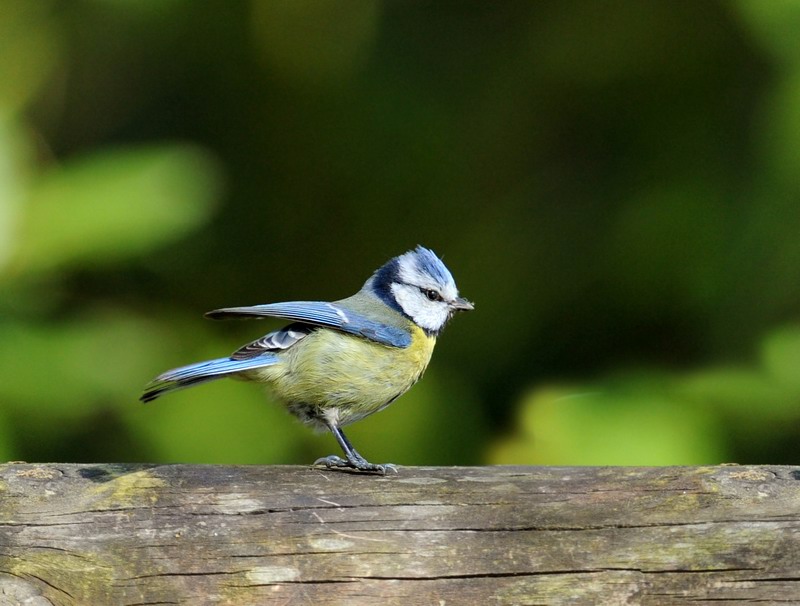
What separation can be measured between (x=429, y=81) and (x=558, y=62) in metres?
0.50

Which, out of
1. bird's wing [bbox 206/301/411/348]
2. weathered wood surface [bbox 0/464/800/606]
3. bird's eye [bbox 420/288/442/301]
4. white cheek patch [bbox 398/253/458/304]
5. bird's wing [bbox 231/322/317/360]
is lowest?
weathered wood surface [bbox 0/464/800/606]

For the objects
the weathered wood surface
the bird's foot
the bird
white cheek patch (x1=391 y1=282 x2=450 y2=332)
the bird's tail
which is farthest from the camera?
white cheek patch (x1=391 y1=282 x2=450 y2=332)

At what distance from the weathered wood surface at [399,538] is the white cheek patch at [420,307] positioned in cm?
111

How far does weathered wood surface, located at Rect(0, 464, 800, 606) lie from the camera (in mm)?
1791

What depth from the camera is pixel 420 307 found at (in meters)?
3.13

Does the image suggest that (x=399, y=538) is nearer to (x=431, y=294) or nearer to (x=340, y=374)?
(x=340, y=374)

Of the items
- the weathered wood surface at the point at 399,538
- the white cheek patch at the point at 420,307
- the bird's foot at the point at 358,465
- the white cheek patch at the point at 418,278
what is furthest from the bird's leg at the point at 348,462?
the white cheek patch at the point at 418,278

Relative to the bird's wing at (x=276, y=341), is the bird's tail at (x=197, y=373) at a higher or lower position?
lower

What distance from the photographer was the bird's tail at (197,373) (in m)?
2.61

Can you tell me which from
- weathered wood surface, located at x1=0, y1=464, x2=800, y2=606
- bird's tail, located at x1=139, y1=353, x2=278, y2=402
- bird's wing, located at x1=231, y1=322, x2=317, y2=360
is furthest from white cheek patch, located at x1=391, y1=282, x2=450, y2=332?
weathered wood surface, located at x1=0, y1=464, x2=800, y2=606

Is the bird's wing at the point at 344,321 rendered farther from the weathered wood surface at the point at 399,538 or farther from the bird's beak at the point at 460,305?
the weathered wood surface at the point at 399,538

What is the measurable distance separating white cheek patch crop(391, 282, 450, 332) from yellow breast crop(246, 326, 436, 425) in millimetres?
173

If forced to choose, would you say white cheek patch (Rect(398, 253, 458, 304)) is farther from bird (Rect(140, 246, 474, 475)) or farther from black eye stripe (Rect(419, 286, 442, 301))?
bird (Rect(140, 246, 474, 475))

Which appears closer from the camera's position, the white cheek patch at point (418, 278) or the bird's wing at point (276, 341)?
the bird's wing at point (276, 341)
